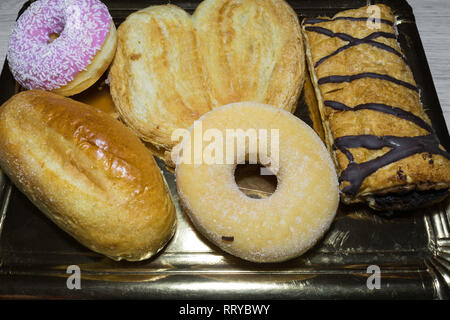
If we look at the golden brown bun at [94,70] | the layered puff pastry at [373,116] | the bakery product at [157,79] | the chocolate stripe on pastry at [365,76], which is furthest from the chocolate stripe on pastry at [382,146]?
the golden brown bun at [94,70]

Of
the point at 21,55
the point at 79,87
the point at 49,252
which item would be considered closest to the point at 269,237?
the point at 49,252

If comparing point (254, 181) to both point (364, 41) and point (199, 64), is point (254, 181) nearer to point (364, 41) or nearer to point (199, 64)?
point (199, 64)

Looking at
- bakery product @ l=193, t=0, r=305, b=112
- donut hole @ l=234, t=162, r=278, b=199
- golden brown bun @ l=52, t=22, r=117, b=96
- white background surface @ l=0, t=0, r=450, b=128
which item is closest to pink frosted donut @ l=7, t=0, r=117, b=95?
golden brown bun @ l=52, t=22, r=117, b=96

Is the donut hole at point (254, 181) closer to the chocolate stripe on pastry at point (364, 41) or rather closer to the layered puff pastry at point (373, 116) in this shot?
the layered puff pastry at point (373, 116)

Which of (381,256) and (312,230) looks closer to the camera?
(312,230)

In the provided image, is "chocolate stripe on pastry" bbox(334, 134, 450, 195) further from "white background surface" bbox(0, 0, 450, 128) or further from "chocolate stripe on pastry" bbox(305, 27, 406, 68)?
"white background surface" bbox(0, 0, 450, 128)

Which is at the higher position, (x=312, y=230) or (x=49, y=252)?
(x=312, y=230)

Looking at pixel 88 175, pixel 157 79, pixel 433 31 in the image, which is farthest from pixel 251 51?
pixel 433 31

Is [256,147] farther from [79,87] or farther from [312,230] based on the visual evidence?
[79,87]
